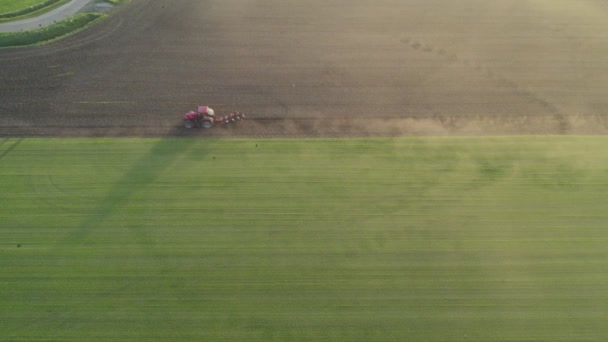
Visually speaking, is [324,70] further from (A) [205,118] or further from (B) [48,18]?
(B) [48,18]

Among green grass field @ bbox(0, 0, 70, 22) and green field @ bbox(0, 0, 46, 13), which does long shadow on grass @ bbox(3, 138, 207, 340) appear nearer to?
green grass field @ bbox(0, 0, 70, 22)

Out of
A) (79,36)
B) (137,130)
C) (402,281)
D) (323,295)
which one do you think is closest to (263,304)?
(323,295)

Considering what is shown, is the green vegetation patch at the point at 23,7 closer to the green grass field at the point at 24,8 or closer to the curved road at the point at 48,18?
the green grass field at the point at 24,8

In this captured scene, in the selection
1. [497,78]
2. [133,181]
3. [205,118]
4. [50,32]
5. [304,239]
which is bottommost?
[304,239]

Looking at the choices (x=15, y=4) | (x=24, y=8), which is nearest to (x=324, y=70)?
(x=24, y=8)

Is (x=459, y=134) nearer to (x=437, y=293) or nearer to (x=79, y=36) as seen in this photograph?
(x=437, y=293)

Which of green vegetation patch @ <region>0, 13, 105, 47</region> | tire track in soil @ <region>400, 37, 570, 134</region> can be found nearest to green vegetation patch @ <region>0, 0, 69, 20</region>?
green vegetation patch @ <region>0, 13, 105, 47</region>
